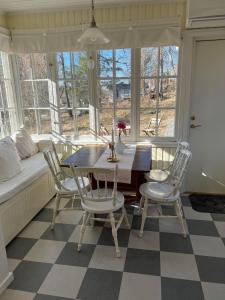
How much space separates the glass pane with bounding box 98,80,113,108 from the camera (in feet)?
10.7

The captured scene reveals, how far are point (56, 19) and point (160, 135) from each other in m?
2.11

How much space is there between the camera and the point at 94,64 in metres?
3.17

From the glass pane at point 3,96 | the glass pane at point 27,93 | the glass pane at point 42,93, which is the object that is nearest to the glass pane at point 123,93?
the glass pane at point 42,93

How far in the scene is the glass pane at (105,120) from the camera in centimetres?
336

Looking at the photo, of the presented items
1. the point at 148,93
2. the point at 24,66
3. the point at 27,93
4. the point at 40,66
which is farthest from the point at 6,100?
the point at 148,93

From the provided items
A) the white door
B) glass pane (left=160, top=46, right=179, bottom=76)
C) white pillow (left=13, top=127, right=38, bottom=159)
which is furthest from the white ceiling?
white pillow (left=13, top=127, right=38, bottom=159)

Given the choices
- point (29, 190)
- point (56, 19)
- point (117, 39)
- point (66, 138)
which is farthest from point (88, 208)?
point (56, 19)

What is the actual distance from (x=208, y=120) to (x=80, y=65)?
74.9 inches

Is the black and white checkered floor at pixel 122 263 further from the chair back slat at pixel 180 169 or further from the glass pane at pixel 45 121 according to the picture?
the glass pane at pixel 45 121

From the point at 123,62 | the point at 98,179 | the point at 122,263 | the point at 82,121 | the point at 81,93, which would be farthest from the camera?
the point at 82,121

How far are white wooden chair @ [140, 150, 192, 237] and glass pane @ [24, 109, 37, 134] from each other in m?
2.05

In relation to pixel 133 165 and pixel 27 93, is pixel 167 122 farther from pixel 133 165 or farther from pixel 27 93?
Result: pixel 27 93

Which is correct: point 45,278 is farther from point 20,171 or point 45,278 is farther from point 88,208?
point 20,171

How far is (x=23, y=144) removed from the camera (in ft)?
10.5
